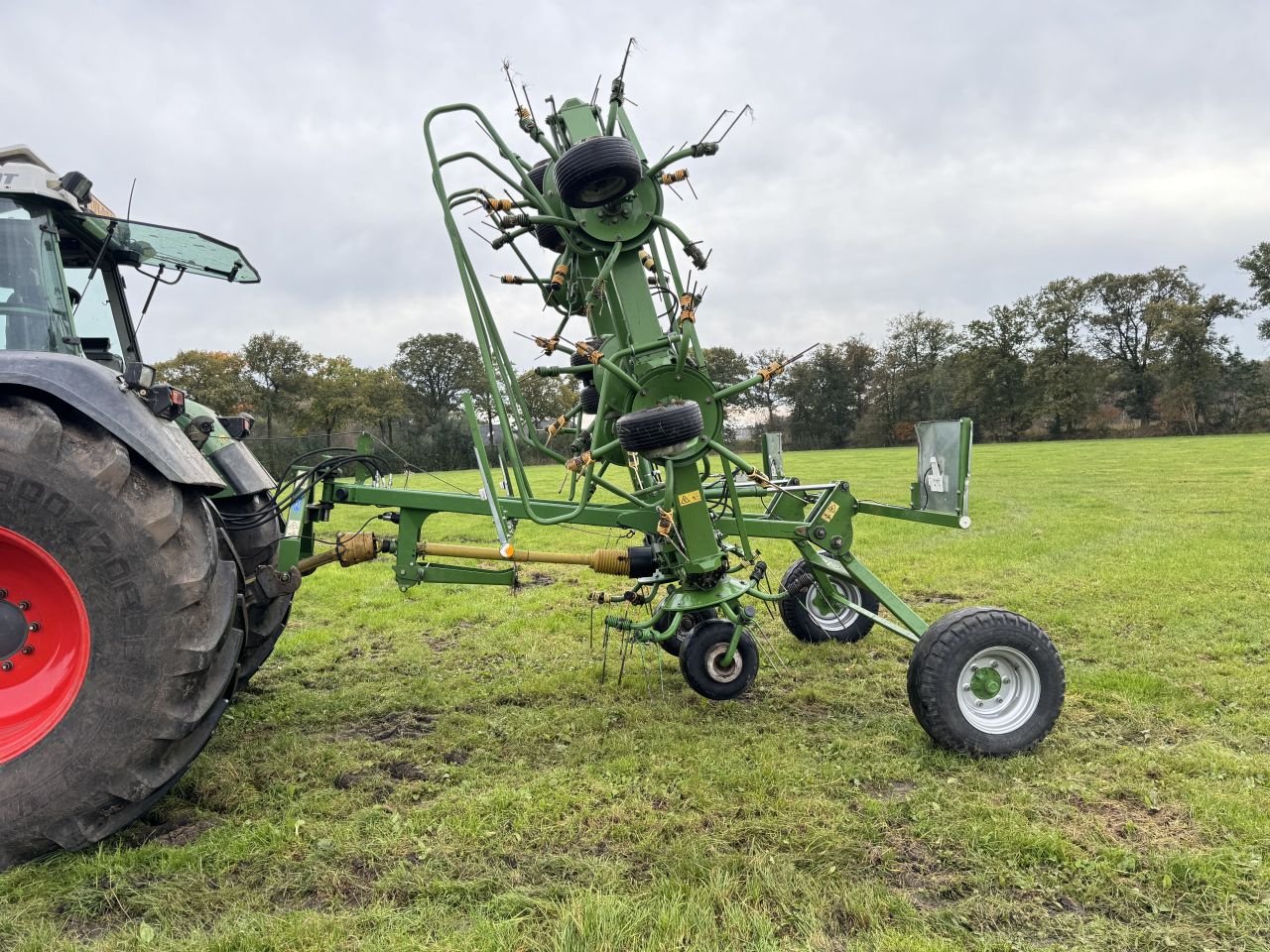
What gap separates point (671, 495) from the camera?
3873mm

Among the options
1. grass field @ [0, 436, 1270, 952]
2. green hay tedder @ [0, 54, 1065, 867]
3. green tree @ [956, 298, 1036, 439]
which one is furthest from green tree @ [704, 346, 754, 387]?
green tree @ [956, 298, 1036, 439]

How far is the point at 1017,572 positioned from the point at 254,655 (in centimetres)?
717

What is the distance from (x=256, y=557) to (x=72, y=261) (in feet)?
6.06

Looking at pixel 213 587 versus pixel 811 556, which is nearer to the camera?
pixel 213 587

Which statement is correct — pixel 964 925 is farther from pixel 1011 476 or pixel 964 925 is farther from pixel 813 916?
pixel 1011 476

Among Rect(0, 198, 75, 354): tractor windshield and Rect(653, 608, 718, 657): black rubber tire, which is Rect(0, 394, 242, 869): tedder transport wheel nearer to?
Rect(0, 198, 75, 354): tractor windshield

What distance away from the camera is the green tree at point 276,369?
46.0 m

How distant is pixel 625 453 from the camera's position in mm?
4191

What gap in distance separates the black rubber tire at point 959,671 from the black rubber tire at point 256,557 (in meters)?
3.20

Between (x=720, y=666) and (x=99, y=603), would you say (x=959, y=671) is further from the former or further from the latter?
(x=99, y=603)

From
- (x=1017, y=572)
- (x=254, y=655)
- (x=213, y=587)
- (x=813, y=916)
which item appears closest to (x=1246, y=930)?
(x=813, y=916)

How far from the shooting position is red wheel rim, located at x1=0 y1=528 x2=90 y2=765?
271 cm

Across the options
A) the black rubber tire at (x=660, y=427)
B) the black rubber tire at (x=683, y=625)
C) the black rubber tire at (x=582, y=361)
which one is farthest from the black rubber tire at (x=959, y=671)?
the black rubber tire at (x=582, y=361)

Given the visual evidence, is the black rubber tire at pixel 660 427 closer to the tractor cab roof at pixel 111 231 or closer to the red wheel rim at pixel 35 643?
the red wheel rim at pixel 35 643
